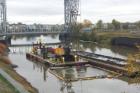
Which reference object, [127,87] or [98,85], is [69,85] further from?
[127,87]

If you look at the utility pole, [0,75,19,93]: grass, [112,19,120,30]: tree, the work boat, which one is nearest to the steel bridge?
the utility pole

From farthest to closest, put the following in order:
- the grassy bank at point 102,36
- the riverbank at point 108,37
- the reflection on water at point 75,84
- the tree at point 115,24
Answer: the tree at point 115,24 → the grassy bank at point 102,36 → the riverbank at point 108,37 → the reflection on water at point 75,84

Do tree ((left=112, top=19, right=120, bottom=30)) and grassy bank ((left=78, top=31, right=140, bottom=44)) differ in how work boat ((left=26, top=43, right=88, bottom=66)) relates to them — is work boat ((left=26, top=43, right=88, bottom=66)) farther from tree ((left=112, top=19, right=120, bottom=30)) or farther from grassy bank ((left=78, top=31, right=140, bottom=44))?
tree ((left=112, top=19, right=120, bottom=30))

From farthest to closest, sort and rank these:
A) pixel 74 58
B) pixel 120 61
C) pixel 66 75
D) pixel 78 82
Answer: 1. pixel 74 58
2. pixel 120 61
3. pixel 66 75
4. pixel 78 82

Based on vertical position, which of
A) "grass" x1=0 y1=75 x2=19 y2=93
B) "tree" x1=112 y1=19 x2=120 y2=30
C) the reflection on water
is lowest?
the reflection on water

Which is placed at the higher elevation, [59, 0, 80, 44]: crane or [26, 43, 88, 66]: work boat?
[59, 0, 80, 44]: crane

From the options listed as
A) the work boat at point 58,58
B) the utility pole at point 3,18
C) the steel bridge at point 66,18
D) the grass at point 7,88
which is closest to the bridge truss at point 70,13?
the steel bridge at point 66,18

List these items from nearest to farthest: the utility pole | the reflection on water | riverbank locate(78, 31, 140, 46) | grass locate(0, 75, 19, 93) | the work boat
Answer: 1. grass locate(0, 75, 19, 93)
2. the reflection on water
3. the work boat
4. riverbank locate(78, 31, 140, 46)
5. the utility pole

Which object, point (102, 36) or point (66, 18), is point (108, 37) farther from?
point (66, 18)

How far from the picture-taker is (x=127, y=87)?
22938mm

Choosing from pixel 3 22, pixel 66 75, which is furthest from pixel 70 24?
pixel 66 75

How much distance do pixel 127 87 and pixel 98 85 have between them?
1963mm

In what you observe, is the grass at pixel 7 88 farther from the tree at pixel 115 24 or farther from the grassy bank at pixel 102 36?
the tree at pixel 115 24

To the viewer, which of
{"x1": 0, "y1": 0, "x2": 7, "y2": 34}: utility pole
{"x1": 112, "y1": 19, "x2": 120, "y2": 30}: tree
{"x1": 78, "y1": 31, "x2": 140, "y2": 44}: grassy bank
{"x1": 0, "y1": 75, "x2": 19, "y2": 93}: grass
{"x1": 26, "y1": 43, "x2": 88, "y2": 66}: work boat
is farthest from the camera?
{"x1": 112, "y1": 19, "x2": 120, "y2": 30}: tree
